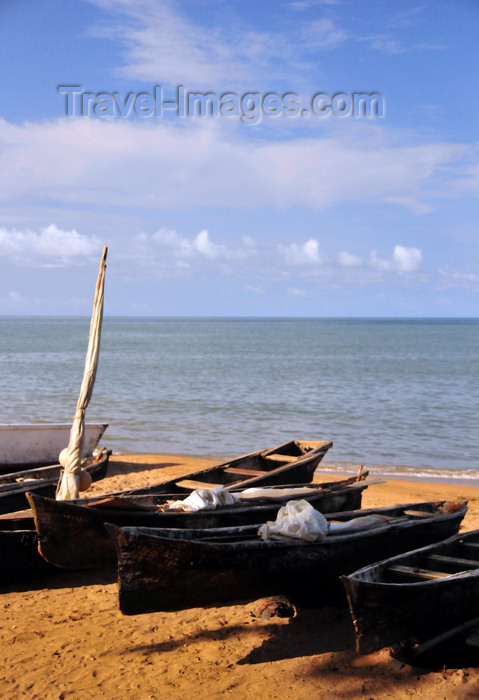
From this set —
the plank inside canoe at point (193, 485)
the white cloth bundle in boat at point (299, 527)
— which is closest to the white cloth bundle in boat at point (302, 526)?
the white cloth bundle in boat at point (299, 527)

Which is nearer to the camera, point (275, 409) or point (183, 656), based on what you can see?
point (183, 656)

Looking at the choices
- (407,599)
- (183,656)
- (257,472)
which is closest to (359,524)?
(407,599)

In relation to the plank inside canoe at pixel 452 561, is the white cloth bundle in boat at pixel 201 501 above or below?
above

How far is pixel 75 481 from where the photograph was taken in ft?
23.7

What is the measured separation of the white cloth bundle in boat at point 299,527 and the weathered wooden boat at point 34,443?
272 inches

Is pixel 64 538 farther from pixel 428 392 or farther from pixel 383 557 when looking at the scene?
pixel 428 392

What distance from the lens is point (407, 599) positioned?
4.89 meters

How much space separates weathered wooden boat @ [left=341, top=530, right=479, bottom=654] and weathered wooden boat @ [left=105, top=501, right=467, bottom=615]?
0.61 meters

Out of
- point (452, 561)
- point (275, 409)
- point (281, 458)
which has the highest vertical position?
point (281, 458)

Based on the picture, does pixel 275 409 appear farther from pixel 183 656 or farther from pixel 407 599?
pixel 407 599

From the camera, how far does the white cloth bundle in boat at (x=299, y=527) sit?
5.81m

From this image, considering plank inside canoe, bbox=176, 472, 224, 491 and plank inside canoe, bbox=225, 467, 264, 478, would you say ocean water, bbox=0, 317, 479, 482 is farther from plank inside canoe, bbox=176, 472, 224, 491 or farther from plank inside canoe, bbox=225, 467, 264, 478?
plank inside canoe, bbox=176, 472, 224, 491

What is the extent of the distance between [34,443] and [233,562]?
794 cm

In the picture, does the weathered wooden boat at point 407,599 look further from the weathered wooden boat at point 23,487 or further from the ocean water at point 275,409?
the ocean water at point 275,409
